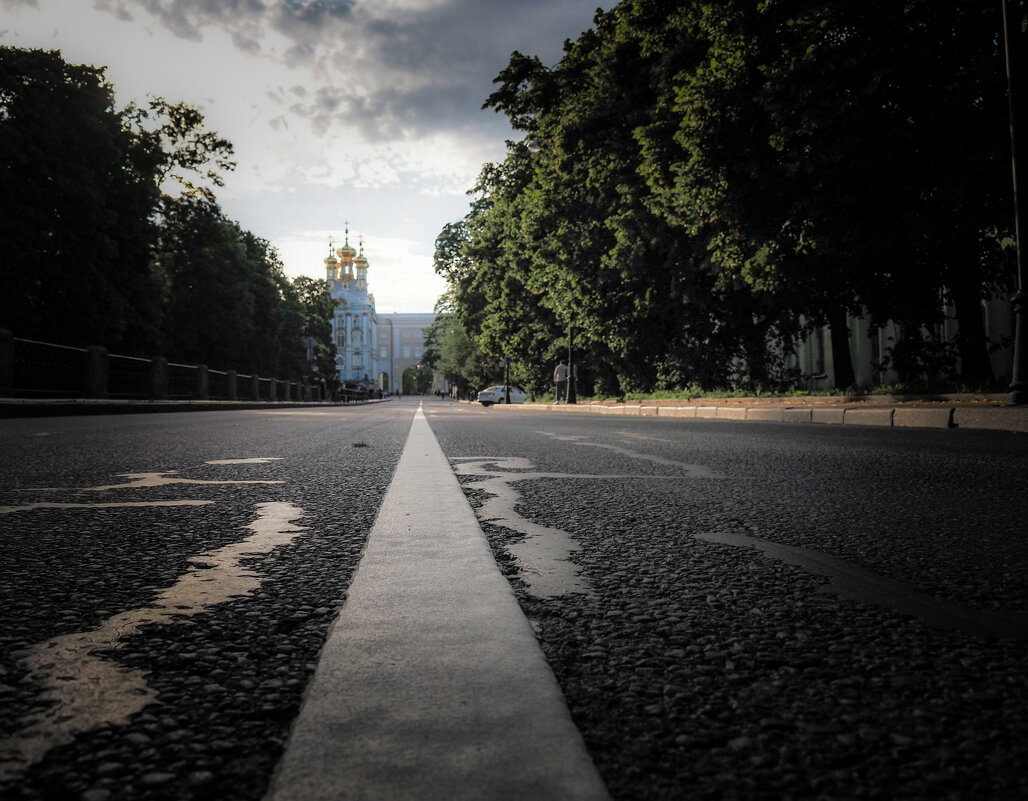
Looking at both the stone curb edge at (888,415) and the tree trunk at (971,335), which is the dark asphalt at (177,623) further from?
the tree trunk at (971,335)

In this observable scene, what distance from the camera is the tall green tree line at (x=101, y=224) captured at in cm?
2616

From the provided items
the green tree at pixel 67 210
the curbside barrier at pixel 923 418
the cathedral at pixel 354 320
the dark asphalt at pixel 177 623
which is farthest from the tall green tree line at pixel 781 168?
the cathedral at pixel 354 320

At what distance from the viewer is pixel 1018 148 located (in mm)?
9359

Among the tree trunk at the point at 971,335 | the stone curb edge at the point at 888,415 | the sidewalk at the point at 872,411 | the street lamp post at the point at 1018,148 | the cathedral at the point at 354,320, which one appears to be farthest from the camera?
the cathedral at the point at 354,320

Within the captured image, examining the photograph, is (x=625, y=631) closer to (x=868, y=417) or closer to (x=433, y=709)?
(x=433, y=709)

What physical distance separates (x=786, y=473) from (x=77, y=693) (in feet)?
13.0

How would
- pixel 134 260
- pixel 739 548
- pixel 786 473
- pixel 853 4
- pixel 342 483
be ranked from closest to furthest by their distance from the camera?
pixel 739 548, pixel 342 483, pixel 786 473, pixel 853 4, pixel 134 260

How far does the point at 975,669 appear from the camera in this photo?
1140 millimetres

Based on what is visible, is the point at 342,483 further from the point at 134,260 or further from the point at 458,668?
the point at 134,260

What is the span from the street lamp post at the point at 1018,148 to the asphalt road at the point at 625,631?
7.30 m

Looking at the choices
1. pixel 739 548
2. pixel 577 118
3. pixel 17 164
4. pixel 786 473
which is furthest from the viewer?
pixel 17 164

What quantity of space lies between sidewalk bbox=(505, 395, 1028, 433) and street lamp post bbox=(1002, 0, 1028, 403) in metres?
0.43

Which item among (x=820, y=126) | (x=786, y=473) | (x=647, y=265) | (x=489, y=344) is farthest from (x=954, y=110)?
(x=489, y=344)

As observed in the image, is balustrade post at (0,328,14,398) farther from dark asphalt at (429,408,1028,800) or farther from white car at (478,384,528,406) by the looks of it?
white car at (478,384,528,406)
